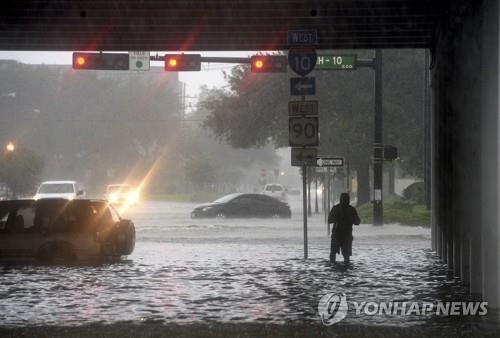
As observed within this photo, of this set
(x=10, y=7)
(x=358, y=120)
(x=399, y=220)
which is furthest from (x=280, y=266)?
(x=358, y=120)

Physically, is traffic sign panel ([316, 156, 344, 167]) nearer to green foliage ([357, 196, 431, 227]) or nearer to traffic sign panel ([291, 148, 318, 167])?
green foliage ([357, 196, 431, 227])

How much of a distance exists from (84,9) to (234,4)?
2902 mm

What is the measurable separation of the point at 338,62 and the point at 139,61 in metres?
7.35

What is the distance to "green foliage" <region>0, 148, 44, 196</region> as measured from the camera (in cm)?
6688

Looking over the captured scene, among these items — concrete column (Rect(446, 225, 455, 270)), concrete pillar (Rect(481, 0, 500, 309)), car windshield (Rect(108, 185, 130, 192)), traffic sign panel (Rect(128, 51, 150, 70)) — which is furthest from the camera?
car windshield (Rect(108, 185, 130, 192))

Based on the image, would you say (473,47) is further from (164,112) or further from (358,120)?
(164,112)

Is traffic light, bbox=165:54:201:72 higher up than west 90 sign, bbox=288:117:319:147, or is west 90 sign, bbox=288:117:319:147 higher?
traffic light, bbox=165:54:201:72

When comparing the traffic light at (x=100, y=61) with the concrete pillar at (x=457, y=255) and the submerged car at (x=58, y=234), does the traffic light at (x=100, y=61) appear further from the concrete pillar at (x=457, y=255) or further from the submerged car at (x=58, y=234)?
the concrete pillar at (x=457, y=255)

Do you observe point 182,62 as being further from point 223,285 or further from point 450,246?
point 223,285

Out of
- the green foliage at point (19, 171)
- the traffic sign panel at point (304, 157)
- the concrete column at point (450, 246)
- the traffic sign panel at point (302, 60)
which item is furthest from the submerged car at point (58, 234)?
the green foliage at point (19, 171)

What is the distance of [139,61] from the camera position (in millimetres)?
36312

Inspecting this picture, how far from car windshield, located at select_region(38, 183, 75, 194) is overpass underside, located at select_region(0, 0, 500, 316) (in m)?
22.2

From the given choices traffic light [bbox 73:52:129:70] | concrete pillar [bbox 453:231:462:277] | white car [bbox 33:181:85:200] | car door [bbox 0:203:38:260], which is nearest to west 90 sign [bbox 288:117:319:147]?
concrete pillar [bbox 453:231:462:277]

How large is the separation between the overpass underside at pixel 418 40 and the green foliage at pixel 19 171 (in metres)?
43.8
